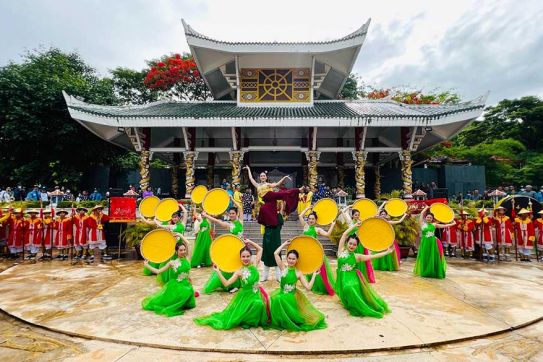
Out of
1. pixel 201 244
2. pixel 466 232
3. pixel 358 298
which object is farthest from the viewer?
pixel 466 232

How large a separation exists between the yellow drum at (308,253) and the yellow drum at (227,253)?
709 mm

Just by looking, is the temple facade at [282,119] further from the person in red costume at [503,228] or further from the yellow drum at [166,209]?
the yellow drum at [166,209]

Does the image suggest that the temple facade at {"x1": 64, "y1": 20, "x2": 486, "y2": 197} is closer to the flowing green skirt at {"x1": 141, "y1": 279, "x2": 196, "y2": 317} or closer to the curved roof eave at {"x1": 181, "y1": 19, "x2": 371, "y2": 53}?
the curved roof eave at {"x1": 181, "y1": 19, "x2": 371, "y2": 53}

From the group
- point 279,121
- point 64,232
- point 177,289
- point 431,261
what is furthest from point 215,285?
point 279,121

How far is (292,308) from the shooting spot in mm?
3766

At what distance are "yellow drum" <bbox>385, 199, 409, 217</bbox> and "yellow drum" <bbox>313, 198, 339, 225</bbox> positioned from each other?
5.66ft

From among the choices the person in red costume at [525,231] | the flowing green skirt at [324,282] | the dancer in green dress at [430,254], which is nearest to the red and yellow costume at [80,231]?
the flowing green skirt at [324,282]

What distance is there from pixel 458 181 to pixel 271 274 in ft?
56.4

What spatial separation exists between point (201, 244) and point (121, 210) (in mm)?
2920

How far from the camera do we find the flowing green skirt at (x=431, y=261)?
6.55 meters

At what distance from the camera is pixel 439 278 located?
655 cm

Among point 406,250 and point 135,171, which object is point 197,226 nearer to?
point 406,250

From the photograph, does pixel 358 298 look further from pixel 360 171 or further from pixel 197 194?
pixel 360 171

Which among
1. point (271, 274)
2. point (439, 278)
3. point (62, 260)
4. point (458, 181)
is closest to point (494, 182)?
point (458, 181)
